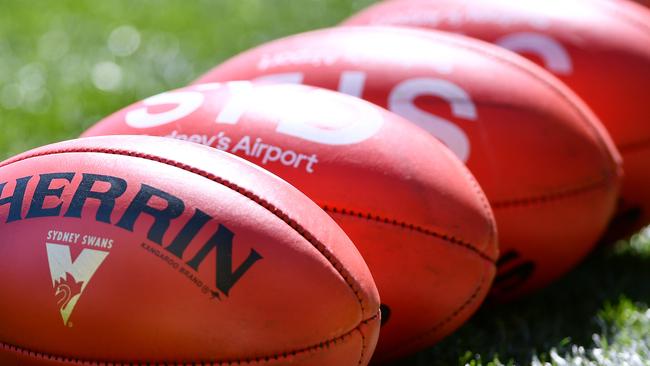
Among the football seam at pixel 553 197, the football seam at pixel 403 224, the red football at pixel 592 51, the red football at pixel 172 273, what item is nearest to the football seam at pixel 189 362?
the red football at pixel 172 273

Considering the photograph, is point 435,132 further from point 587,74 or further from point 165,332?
point 165,332

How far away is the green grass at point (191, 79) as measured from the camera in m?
2.84

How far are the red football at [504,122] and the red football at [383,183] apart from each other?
0.19 metres

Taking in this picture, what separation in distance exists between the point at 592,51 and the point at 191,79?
6.72 feet

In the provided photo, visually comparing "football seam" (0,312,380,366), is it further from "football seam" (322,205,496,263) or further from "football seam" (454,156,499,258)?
"football seam" (454,156,499,258)

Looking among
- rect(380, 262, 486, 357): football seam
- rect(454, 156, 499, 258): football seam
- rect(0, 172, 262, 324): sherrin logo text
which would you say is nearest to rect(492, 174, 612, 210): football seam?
rect(454, 156, 499, 258): football seam

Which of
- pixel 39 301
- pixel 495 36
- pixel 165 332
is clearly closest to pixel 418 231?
pixel 165 332

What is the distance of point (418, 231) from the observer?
2.50 metres

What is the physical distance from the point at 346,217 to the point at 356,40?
75 centimetres

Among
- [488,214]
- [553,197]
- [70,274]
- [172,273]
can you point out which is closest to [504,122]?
[553,197]

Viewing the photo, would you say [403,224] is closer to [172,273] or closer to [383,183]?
[383,183]

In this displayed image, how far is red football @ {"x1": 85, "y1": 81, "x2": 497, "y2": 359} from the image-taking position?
2.48m

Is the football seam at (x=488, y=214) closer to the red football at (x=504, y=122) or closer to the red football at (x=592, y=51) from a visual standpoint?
the red football at (x=504, y=122)

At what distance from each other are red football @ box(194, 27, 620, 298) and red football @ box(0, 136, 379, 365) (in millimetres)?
699
